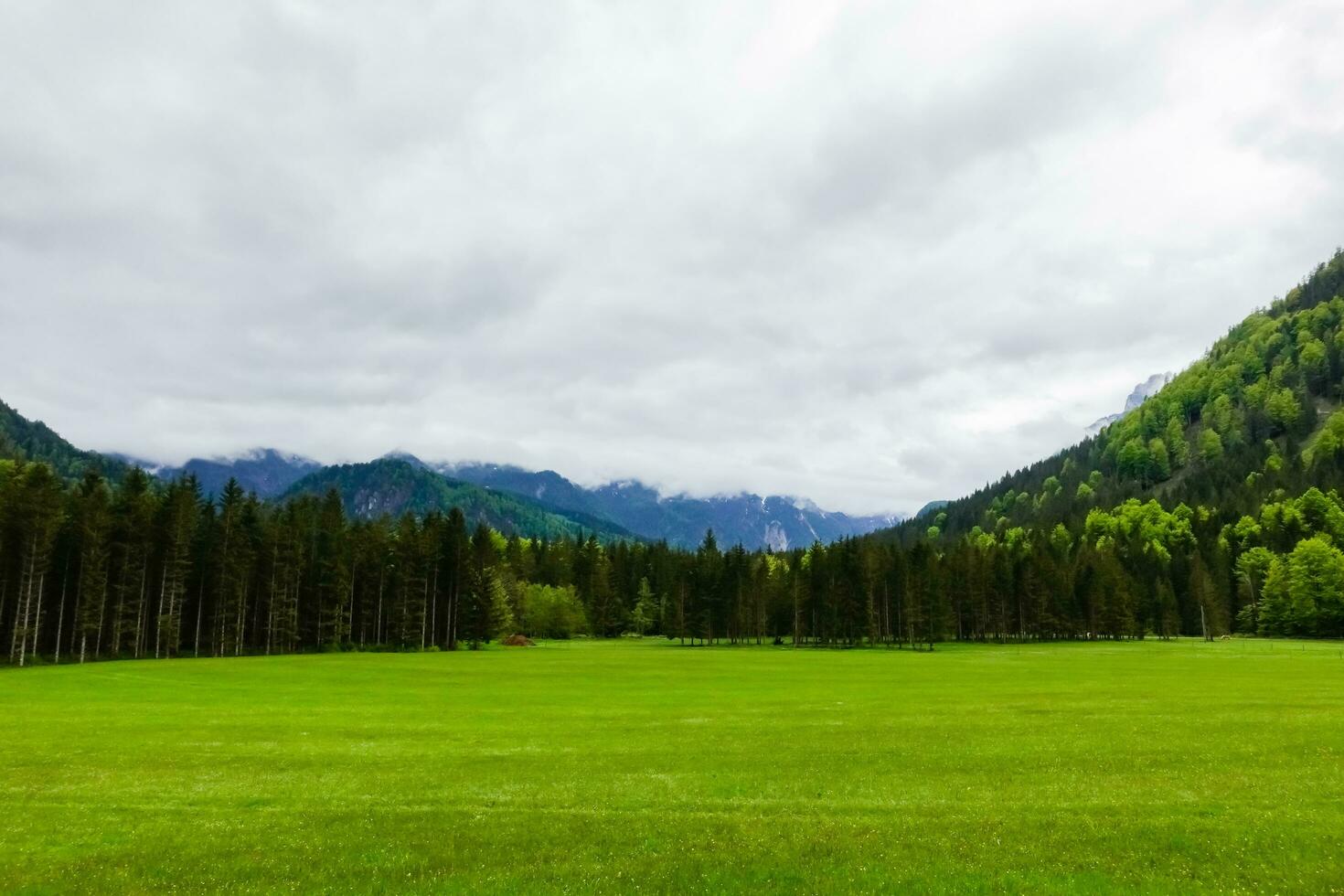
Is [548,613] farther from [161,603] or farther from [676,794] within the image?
[676,794]

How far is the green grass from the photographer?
1561cm

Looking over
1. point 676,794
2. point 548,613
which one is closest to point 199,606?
point 548,613

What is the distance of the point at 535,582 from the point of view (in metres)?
188

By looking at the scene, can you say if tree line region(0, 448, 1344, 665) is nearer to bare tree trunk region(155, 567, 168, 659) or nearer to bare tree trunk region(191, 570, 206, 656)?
bare tree trunk region(155, 567, 168, 659)

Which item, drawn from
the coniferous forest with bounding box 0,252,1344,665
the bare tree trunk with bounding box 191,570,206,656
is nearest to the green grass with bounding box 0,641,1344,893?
the coniferous forest with bounding box 0,252,1344,665

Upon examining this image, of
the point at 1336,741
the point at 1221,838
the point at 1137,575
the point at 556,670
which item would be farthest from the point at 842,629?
the point at 1221,838

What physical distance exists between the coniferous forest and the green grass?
55.0 meters

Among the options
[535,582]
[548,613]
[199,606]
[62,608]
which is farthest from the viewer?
[535,582]

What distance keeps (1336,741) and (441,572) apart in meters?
115

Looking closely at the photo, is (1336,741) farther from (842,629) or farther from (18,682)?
(842,629)

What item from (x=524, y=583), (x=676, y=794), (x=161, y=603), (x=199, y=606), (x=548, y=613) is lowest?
(x=548, y=613)

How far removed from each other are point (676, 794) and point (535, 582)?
171 meters

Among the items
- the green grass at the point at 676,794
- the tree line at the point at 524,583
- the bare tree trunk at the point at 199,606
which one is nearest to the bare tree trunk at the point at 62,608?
the tree line at the point at 524,583

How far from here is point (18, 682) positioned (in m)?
55.2
